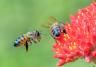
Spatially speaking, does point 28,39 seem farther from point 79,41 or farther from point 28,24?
point 28,24

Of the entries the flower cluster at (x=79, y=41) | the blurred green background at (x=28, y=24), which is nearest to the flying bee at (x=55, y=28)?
the flower cluster at (x=79, y=41)

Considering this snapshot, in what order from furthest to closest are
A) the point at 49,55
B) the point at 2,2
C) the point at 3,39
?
the point at 2,2, the point at 3,39, the point at 49,55

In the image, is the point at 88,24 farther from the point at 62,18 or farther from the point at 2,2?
the point at 2,2

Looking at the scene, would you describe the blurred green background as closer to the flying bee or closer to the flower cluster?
the flying bee

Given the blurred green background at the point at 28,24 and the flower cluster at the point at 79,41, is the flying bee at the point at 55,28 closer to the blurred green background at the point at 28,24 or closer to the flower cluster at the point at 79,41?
the flower cluster at the point at 79,41

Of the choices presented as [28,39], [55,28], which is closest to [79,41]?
[55,28]

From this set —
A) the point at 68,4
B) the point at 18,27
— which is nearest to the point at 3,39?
the point at 18,27
